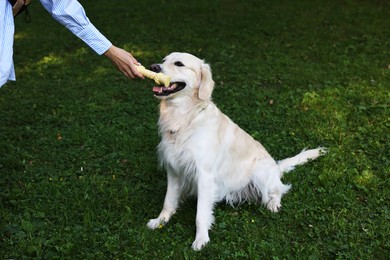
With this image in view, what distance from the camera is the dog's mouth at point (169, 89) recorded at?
3.66 meters

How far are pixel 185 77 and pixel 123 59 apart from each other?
0.74 meters

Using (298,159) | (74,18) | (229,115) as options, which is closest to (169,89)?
(74,18)

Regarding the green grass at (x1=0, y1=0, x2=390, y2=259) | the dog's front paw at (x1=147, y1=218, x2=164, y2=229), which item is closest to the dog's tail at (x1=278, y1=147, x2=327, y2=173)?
the green grass at (x1=0, y1=0, x2=390, y2=259)

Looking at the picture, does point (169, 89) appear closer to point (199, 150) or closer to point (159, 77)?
point (159, 77)

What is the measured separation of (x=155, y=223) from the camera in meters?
3.90

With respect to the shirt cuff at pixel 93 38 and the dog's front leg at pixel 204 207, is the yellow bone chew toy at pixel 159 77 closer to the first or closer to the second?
the shirt cuff at pixel 93 38

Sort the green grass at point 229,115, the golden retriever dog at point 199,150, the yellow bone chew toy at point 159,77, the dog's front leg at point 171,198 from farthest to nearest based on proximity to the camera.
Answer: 1. the dog's front leg at point 171,198
2. the golden retriever dog at point 199,150
3. the green grass at point 229,115
4. the yellow bone chew toy at point 159,77

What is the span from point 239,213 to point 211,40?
5841mm

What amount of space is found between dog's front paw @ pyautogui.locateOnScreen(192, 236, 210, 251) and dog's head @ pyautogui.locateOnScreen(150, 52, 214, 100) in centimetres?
113

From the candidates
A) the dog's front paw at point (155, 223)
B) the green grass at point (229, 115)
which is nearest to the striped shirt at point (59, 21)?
the green grass at point (229, 115)

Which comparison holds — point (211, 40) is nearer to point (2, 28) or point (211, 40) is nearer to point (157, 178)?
point (157, 178)

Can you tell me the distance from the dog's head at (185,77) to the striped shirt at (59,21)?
772mm

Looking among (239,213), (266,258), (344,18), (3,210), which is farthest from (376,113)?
(344,18)

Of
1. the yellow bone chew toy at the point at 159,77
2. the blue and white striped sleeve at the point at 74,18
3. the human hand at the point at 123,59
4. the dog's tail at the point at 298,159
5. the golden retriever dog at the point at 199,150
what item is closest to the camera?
the blue and white striped sleeve at the point at 74,18
